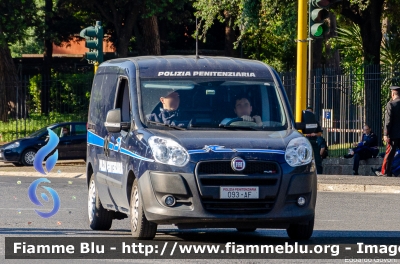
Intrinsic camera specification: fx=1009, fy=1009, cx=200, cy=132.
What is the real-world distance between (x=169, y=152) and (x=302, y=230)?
1723 millimetres

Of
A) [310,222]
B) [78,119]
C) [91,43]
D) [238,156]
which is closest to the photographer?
[238,156]

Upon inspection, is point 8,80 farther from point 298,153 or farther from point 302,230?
point 298,153

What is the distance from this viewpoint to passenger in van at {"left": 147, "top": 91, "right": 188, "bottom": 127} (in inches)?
412

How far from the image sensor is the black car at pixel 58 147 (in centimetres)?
3014

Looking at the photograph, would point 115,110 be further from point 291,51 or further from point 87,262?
point 291,51

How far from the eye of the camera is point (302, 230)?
10383 mm

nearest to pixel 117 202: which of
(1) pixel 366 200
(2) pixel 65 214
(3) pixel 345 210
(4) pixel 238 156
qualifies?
(4) pixel 238 156

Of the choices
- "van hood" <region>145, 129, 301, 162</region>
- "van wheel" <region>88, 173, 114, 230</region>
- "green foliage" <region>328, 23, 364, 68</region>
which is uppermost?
"green foliage" <region>328, 23, 364, 68</region>

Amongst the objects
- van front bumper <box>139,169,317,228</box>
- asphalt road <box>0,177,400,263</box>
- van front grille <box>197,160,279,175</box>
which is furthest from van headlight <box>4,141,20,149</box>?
van front grille <box>197,160,279,175</box>

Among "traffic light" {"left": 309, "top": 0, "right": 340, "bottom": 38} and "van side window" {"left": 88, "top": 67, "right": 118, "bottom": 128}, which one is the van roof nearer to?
"van side window" {"left": 88, "top": 67, "right": 118, "bottom": 128}

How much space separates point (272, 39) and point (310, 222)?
139 feet

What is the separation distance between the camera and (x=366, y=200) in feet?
55.7

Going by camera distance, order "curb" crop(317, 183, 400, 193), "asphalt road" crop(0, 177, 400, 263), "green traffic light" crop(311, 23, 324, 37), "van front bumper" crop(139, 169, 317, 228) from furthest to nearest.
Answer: "curb" crop(317, 183, 400, 193) < "green traffic light" crop(311, 23, 324, 37) < "asphalt road" crop(0, 177, 400, 263) < "van front bumper" crop(139, 169, 317, 228)

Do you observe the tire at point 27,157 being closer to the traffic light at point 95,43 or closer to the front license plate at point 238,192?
the traffic light at point 95,43
